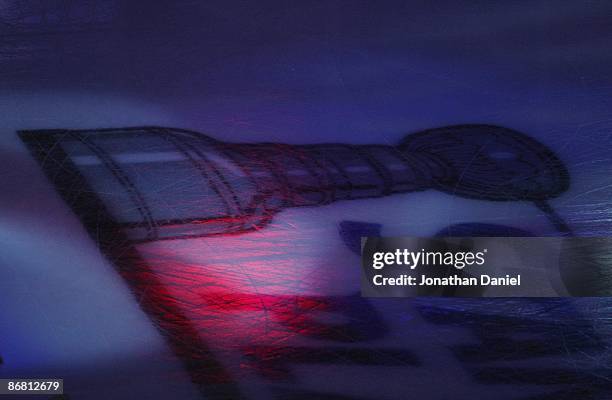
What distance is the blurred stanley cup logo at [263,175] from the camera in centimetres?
194

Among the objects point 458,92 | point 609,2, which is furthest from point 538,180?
point 609,2

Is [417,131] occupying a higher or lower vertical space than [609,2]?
lower

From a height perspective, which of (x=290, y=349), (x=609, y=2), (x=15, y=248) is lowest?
(x=290, y=349)

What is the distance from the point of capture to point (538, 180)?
6.35 ft

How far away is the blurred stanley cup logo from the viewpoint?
1.94 meters

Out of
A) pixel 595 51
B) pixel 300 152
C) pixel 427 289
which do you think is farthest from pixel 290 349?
pixel 595 51

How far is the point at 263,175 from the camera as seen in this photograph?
196cm

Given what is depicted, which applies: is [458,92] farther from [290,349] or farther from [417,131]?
[290,349]

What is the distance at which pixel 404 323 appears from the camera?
1934mm

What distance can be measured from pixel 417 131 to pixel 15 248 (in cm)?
137

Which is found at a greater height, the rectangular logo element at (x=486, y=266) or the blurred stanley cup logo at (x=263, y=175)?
the blurred stanley cup logo at (x=263, y=175)

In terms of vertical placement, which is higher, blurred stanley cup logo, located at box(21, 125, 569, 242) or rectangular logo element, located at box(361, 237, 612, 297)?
blurred stanley cup logo, located at box(21, 125, 569, 242)

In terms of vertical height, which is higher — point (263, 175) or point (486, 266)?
point (263, 175)

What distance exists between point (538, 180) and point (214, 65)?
3.65ft
